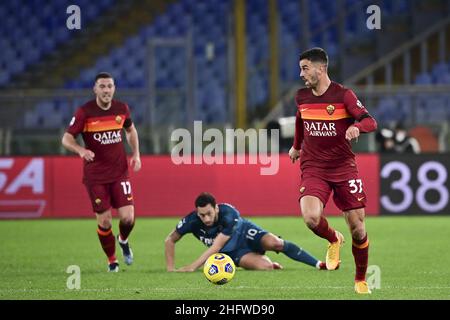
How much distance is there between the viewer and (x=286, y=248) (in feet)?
40.8

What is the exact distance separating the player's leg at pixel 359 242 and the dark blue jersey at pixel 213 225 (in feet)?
7.55

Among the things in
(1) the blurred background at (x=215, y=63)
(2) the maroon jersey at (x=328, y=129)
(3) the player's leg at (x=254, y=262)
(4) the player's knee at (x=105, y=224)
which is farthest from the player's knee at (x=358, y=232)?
(1) the blurred background at (x=215, y=63)

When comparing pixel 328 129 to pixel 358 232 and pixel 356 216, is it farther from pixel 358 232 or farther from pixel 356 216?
pixel 358 232

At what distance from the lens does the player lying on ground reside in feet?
39.1

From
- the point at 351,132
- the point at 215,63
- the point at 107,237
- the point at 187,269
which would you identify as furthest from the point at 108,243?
the point at 215,63

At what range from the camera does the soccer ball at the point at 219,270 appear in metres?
10.8

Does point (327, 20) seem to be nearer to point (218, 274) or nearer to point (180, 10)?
point (180, 10)

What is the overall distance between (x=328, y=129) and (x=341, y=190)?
0.53 m

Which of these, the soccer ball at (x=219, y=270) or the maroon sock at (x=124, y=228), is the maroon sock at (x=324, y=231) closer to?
the soccer ball at (x=219, y=270)

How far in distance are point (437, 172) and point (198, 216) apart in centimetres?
916

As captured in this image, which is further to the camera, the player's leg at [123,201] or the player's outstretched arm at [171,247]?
the player's leg at [123,201]

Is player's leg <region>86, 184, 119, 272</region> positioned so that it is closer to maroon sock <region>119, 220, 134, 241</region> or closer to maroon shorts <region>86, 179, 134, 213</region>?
maroon shorts <region>86, 179, 134, 213</region>

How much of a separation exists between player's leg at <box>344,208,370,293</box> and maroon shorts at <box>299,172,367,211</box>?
2.7 inches
